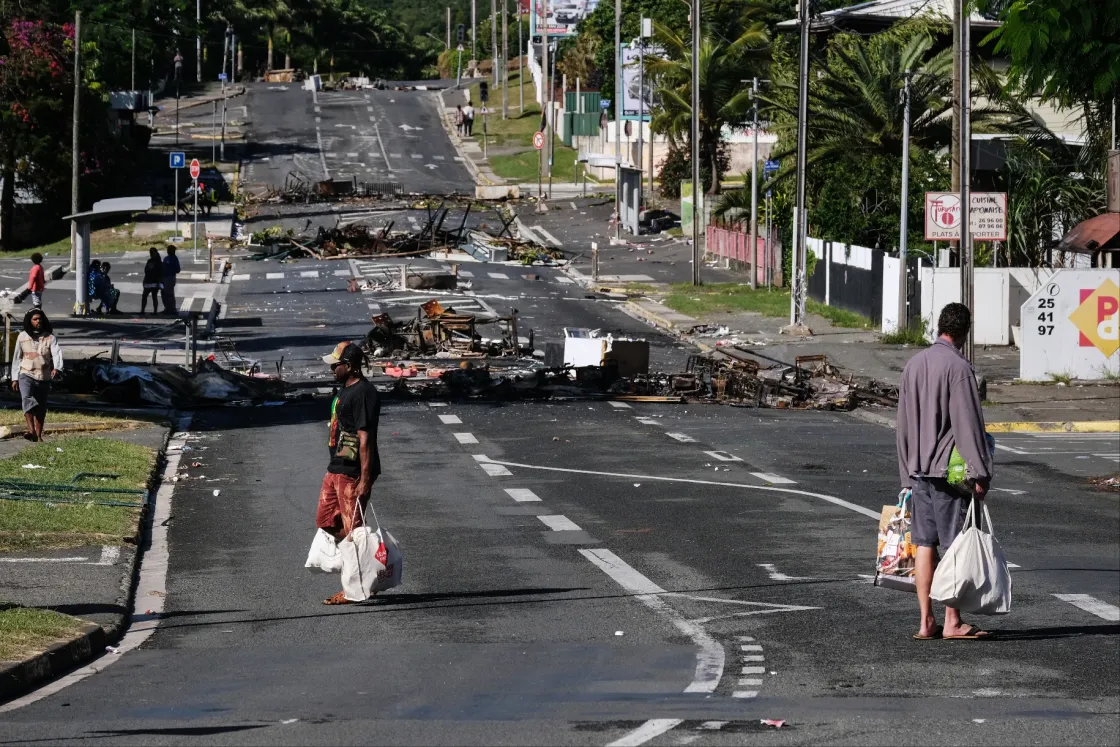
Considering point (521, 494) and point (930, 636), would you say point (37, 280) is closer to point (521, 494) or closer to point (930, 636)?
point (521, 494)

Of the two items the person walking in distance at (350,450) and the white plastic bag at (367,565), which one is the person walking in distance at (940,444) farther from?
the person walking in distance at (350,450)

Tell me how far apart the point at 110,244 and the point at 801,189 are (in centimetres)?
3204

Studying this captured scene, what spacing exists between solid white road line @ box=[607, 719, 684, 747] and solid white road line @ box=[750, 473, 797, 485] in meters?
10.7

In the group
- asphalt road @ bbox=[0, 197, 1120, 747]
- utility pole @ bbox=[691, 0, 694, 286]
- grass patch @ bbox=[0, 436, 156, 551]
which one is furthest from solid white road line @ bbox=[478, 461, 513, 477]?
utility pole @ bbox=[691, 0, 694, 286]

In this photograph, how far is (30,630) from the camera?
32.7 feet

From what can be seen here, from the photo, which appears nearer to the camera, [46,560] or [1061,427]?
[46,560]

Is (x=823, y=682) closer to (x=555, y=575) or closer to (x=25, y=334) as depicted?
(x=555, y=575)

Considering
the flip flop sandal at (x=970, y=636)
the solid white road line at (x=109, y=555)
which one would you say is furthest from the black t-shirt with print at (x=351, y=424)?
the flip flop sandal at (x=970, y=636)

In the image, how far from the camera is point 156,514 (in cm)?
1631

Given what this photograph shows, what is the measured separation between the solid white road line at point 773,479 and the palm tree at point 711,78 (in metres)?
50.3

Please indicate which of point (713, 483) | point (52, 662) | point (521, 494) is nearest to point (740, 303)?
point (713, 483)

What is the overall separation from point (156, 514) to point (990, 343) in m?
23.5

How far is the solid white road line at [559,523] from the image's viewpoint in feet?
49.0

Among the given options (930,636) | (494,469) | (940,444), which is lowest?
(494,469)
